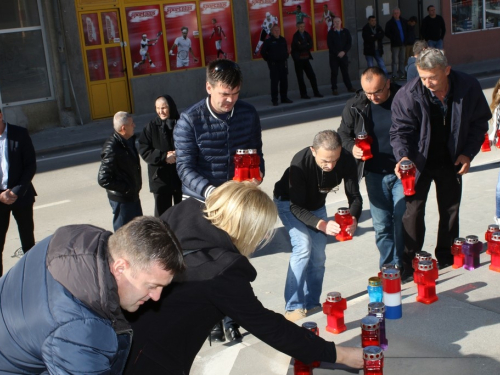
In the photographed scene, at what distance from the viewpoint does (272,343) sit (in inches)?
139

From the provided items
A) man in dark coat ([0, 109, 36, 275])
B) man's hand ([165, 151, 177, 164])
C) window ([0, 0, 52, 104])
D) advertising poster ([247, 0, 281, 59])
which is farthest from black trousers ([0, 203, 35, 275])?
advertising poster ([247, 0, 281, 59])

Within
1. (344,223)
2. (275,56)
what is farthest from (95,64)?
(344,223)

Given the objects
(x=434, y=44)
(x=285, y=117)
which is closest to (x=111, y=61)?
(x=285, y=117)

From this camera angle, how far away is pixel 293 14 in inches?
789

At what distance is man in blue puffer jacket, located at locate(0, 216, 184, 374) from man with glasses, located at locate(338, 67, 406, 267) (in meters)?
3.75

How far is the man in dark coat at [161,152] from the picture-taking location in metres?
7.70

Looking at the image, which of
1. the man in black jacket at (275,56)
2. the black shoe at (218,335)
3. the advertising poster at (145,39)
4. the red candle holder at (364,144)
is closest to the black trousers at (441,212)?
the red candle holder at (364,144)

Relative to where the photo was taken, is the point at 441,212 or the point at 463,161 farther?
the point at 441,212

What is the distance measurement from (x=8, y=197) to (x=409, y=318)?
3.95 m

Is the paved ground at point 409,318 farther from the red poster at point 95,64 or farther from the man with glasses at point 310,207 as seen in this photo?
the red poster at point 95,64

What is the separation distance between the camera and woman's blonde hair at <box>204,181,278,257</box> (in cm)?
349

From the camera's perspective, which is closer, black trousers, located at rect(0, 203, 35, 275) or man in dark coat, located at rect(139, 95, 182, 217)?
black trousers, located at rect(0, 203, 35, 275)

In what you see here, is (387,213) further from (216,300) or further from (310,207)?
(216,300)

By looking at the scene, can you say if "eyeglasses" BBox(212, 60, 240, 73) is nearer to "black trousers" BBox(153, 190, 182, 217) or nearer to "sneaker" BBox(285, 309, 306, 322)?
"sneaker" BBox(285, 309, 306, 322)
